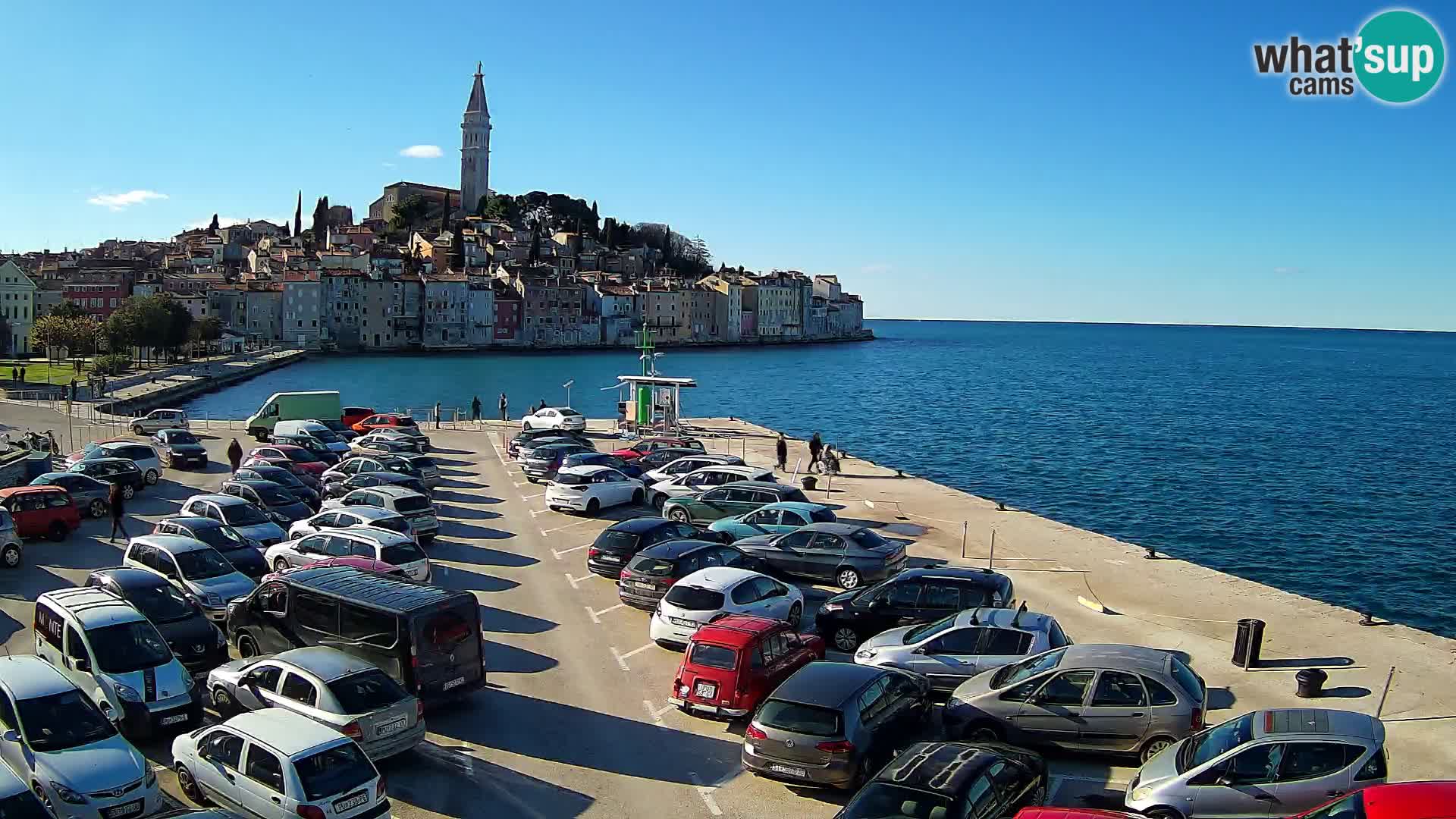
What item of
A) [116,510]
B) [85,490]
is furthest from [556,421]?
[116,510]

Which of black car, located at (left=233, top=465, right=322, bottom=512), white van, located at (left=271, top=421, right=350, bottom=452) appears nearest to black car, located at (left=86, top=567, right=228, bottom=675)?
black car, located at (left=233, top=465, right=322, bottom=512)

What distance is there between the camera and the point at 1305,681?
43.5 ft

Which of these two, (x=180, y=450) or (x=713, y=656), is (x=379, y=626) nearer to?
(x=713, y=656)

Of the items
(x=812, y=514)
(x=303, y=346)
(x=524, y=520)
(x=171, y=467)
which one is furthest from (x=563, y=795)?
(x=303, y=346)

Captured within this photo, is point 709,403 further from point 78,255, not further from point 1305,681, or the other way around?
point 78,255

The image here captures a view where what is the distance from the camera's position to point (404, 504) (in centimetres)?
2189

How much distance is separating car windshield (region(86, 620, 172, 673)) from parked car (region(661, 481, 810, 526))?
42.6 ft

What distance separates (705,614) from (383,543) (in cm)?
587

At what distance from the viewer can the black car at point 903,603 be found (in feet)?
50.1

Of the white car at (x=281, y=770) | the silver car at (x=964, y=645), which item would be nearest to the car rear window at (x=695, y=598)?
the silver car at (x=964, y=645)

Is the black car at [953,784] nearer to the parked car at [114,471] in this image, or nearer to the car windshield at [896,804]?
the car windshield at [896,804]

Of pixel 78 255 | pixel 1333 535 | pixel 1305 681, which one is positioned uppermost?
pixel 78 255

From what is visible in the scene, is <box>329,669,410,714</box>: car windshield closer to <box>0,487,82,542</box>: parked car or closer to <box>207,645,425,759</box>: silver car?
<box>207,645,425,759</box>: silver car

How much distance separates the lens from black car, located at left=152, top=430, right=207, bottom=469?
32.2 meters
